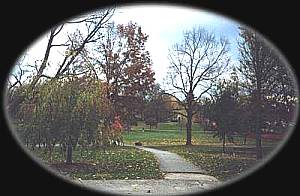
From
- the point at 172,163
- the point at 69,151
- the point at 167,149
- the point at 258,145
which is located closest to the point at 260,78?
the point at 258,145

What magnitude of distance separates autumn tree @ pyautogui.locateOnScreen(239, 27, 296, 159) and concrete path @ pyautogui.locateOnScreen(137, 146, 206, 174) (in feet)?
1.80

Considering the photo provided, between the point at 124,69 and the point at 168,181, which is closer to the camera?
the point at 168,181

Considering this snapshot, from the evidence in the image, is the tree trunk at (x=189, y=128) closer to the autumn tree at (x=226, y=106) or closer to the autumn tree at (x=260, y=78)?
the autumn tree at (x=226, y=106)

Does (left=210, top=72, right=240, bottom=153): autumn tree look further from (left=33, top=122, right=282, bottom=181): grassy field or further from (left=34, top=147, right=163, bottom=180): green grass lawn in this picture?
(left=34, top=147, right=163, bottom=180): green grass lawn

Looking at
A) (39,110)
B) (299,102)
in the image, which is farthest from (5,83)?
(39,110)

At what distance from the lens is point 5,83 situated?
5.41ft

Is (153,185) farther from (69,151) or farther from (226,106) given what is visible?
(69,151)

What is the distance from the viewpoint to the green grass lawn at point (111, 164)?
2.47 meters

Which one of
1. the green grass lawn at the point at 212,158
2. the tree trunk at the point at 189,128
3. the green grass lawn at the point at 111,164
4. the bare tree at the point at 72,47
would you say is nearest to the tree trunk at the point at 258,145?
the green grass lawn at the point at 212,158

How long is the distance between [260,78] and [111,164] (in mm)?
1382

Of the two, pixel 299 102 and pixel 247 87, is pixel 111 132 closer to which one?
pixel 247 87

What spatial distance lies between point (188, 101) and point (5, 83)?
986 mm

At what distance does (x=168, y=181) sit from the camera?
7.80ft

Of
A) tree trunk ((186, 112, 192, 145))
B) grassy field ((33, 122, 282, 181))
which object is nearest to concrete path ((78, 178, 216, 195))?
grassy field ((33, 122, 282, 181))
